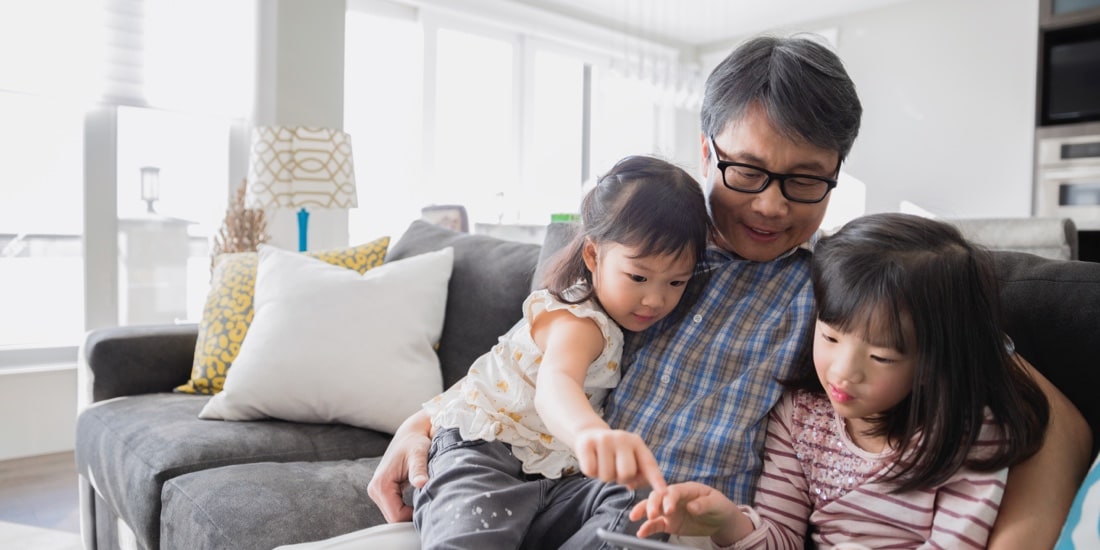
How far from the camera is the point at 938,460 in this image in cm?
82

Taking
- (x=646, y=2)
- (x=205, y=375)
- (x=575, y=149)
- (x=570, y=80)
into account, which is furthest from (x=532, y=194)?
(x=205, y=375)

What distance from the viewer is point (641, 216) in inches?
40.7

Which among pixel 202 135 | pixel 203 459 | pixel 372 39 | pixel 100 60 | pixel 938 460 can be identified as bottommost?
pixel 203 459

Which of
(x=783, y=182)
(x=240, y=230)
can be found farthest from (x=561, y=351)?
(x=240, y=230)

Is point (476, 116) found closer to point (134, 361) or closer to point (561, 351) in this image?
point (134, 361)

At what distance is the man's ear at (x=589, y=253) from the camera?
3.70ft

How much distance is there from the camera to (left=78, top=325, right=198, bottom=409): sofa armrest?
6.62ft

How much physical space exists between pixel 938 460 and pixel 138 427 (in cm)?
162

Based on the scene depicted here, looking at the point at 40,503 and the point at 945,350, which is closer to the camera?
the point at 945,350

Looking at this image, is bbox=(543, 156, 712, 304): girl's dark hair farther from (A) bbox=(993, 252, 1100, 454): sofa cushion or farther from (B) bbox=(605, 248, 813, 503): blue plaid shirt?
(A) bbox=(993, 252, 1100, 454): sofa cushion

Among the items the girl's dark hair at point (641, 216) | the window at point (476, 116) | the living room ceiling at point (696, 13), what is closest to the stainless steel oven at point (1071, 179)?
the living room ceiling at point (696, 13)

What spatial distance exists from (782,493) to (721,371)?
0.18 m

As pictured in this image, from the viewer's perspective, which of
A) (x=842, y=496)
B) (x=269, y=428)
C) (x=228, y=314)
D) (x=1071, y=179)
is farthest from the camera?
(x=1071, y=179)

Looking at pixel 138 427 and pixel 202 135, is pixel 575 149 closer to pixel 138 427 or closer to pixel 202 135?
pixel 202 135
